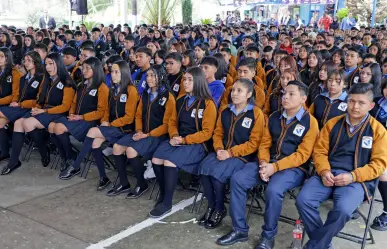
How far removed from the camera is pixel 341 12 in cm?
2089

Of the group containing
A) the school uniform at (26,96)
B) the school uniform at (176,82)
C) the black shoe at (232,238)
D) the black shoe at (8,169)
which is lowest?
the black shoe at (232,238)

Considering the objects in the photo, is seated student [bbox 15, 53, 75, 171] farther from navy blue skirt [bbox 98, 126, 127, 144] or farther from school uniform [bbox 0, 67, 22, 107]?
navy blue skirt [bbox 98, 126, 127, 144]

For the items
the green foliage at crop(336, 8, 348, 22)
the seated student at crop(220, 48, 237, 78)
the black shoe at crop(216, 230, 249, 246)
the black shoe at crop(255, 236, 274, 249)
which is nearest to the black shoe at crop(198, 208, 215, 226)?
the black shoe at crop(216, 230, 249, 246)

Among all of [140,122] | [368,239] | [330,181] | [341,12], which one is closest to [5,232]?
[140,122]

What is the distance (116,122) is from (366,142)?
99.7 inches

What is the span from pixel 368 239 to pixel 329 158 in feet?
2.41

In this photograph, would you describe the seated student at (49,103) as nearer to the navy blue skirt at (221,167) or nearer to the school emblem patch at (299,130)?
the navy blue skirt at (221,167)

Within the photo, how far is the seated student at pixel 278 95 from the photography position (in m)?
4.56

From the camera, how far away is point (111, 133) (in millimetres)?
4707

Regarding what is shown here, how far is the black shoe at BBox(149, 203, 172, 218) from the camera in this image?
3.99 metres

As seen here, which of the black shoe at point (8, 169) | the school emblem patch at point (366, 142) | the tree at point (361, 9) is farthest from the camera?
the tree at point (361, 9)

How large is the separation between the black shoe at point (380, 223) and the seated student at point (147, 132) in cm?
208

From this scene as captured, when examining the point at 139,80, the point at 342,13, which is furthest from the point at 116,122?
the point at 342,13

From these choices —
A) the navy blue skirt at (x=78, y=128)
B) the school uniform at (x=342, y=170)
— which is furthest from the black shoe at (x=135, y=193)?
the school uniform at (x=342, y=170)
